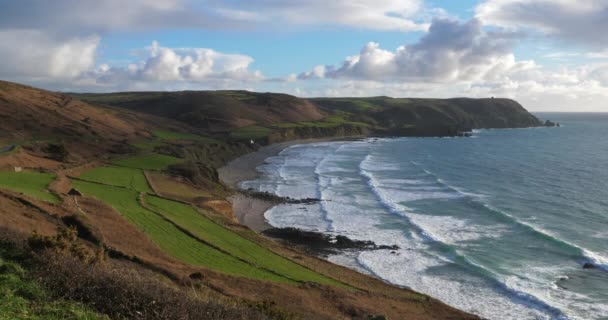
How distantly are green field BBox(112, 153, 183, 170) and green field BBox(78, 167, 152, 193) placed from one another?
113 inches

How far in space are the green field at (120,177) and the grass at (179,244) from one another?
632 cm

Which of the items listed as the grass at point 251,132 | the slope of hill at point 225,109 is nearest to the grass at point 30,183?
the grass at point 251,132

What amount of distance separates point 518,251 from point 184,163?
37.0 meters

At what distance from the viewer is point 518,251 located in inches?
1437

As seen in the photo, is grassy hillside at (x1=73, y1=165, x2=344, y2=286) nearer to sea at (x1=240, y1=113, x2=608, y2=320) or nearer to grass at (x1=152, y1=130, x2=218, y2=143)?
sea at (x1=240, y1=113, x2=608, y2=320)

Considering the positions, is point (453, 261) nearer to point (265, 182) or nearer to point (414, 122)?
point (265, 182)

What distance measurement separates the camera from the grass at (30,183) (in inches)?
1193

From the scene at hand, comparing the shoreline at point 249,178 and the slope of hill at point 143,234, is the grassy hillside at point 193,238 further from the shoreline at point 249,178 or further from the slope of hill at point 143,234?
the shoreline at point 249,178

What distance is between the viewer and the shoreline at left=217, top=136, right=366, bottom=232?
151 feet

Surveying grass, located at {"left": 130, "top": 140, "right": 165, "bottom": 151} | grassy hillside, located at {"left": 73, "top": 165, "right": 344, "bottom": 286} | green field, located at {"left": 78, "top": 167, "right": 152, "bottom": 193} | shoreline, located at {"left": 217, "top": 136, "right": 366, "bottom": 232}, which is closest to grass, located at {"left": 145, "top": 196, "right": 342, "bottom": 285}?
grassy hillside, located at {"left": 73, "top": 165, "right": 344, "bottom": 286}

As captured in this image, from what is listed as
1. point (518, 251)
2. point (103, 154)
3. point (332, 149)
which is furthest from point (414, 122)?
point (518, 251)

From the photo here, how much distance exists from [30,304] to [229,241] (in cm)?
2264

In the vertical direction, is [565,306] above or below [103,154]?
below

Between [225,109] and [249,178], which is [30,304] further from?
[225,109]
